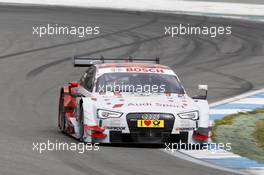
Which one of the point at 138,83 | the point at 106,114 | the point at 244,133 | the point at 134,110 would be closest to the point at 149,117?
the point at 134,110

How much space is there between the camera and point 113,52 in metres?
28.4

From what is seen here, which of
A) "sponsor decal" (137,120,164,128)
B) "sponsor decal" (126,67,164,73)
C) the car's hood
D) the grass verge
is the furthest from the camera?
"sponsor decal" (126,67,164,73)

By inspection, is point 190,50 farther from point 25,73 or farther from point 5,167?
point 5,167

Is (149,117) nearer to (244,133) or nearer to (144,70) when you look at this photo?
(144,70)

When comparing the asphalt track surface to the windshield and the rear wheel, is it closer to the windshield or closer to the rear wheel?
the rear wheel

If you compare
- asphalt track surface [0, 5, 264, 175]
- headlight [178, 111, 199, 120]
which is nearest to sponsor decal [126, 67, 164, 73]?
asphalt track surface [0, 5, 264, 175]

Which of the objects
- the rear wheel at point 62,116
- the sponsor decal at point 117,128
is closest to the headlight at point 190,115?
the sponsor decal at point 117,128

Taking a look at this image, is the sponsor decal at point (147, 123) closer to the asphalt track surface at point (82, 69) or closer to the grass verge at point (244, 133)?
the asphalt track surface at point (82, 69)

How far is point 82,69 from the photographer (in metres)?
25.9

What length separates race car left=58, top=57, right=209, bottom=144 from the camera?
14250 millimetres

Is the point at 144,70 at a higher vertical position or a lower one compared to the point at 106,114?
higher

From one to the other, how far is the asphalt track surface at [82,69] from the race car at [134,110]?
0.85 ft

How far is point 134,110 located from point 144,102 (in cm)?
38

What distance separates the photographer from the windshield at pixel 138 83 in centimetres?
1549
